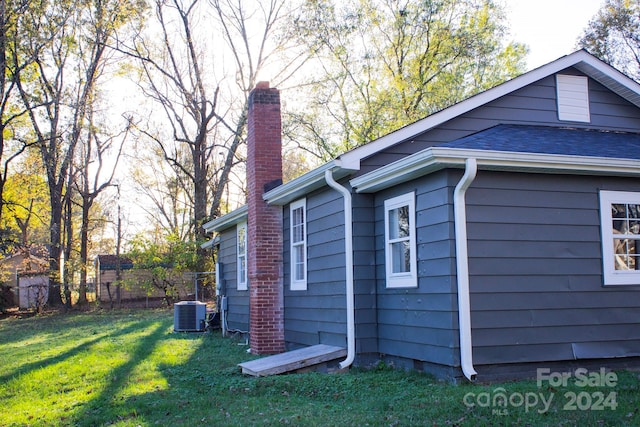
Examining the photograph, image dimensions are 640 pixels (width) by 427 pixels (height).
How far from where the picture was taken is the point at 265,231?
39.7 ft

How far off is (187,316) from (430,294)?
10.0 m

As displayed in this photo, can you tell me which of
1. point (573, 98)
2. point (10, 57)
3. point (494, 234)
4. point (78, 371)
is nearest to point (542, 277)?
point (494, 234)

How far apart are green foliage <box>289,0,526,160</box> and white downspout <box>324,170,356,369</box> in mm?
17508

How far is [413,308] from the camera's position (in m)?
8.47

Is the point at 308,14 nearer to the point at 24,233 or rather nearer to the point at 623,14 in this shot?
the point at 623,14

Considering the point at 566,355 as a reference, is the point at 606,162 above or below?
above

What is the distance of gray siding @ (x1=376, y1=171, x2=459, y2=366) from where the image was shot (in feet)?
25.2

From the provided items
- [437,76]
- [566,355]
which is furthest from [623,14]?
[566,355]

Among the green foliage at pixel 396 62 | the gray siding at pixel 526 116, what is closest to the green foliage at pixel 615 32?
the green foliage at pixel 396 62

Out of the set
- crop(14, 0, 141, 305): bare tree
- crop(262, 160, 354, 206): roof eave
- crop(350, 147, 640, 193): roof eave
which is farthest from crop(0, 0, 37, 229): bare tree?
crop(350, 147, 640, 193): roof eave

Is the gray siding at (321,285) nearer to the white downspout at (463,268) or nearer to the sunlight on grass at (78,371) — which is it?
the sunlight on grass at (78,371)

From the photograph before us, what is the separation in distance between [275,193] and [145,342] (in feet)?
16.6

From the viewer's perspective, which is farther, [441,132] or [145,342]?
[145,342]

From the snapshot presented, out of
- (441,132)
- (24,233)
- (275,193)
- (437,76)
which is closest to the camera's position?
(441,132)
